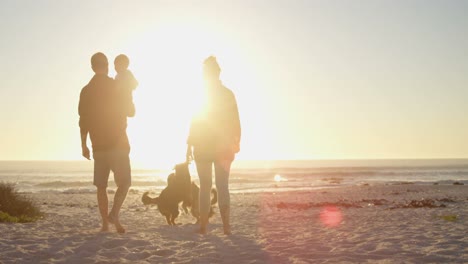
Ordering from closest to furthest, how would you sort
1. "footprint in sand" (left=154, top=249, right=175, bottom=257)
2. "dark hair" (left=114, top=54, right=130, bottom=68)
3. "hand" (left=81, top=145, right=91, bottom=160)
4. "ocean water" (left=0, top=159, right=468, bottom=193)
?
"footprint in sand" (left=154, top=249, right=175, bottom=257) < "hand" (left=81, top=145, right=91, bottom=160) < "dark hair" (left=114, top=54, right=130, bottom=68) < "ocean water" (left=0, top=159, right=468, bottom=193)

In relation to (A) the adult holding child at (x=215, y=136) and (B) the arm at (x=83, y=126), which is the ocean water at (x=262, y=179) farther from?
(A) the adult holding child at (x=215, y=136)

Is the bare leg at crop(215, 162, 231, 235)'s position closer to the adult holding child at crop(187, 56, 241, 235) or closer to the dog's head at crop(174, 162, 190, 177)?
the adult holding child at crop(187, 56, 241, 235)

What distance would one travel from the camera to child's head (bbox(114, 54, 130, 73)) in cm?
669

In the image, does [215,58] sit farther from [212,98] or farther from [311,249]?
[311,249]

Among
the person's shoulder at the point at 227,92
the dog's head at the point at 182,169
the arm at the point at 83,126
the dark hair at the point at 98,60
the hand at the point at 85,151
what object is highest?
the dark hair at the point at 98,60

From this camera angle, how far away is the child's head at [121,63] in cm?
669

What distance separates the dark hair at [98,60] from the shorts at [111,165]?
47.8 inches

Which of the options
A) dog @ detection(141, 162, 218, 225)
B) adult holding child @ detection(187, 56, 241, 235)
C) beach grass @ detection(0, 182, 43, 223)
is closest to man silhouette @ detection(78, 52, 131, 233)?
adult holding child @ detection(187, 56, 241, 235)

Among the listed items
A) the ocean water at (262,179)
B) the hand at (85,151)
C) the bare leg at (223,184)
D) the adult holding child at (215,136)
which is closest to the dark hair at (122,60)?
the adult holding child at (215,136)

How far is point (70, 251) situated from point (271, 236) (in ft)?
9.40

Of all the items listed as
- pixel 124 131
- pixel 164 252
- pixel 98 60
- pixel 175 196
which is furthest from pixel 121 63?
pixel 175 196

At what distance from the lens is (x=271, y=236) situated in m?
6.83

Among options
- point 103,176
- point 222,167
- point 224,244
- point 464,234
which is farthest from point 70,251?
point 464,234

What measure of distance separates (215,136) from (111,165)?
1.46 m
